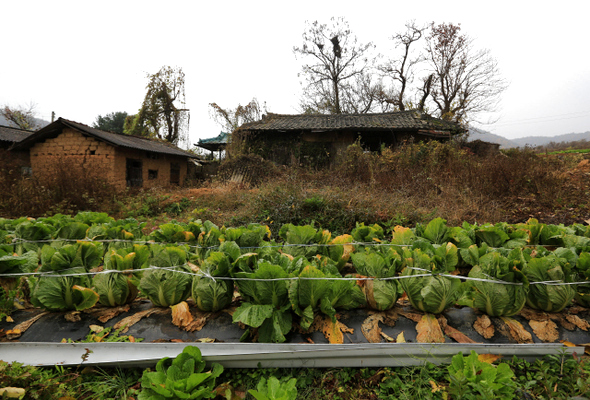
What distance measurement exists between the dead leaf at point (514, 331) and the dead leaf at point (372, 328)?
0.78 metres

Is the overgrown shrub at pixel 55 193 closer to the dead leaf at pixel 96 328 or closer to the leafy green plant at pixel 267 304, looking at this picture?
the dead leaf at pixel 96 328

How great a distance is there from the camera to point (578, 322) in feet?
5.96

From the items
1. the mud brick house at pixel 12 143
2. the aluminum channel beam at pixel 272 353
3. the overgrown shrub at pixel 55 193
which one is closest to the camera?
the aluminum channel beam at pixel 272 353

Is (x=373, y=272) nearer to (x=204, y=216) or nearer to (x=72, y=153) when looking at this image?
(x=204, y=216)

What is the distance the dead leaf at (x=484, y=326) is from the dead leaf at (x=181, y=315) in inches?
73.7

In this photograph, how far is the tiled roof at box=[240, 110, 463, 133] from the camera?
1436cm

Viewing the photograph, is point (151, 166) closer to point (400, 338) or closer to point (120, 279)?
point (120, 279)

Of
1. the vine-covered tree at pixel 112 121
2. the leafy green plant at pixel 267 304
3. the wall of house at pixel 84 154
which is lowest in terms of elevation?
the leafy green plant at pixel 267 304

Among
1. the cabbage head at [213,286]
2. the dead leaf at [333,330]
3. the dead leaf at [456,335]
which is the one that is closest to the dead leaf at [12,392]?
the cabbage head at [213,286]

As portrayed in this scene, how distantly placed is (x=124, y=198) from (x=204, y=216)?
13.9ft

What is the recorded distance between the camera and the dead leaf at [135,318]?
1.82 m

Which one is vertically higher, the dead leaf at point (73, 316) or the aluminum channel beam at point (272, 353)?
the dead leaf at point (73, 316)

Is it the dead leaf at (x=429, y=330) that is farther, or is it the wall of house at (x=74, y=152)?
the wall of house at (x=74, y=152)

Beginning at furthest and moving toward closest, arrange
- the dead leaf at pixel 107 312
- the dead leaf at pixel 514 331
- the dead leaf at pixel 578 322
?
the dead leaf at pixel 107 312 < the dead leaf at pixel 578 322 < the dead leaf at pixel 514 331
